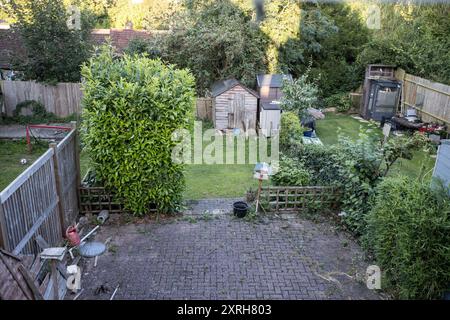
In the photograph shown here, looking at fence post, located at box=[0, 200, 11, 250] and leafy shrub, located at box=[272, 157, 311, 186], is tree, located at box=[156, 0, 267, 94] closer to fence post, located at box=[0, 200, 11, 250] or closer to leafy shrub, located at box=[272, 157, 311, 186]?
leafy shrub, located at box=[272, 157, 311, 186]

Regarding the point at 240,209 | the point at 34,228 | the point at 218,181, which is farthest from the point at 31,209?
the point at 218,181

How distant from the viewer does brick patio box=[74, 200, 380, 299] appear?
19.7 feet

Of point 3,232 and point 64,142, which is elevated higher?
point 64,142

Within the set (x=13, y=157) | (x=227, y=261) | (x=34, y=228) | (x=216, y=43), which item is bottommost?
(x=227, y=261)

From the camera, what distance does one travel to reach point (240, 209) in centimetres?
838

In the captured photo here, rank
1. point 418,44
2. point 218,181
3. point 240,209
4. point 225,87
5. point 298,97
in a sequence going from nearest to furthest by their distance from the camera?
point 240,209
point 218,181
point 298,97
point 225,87
point 418,44

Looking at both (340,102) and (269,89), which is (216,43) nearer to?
(269,89)

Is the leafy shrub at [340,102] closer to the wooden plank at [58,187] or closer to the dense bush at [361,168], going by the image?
the dense bush at [361,168]

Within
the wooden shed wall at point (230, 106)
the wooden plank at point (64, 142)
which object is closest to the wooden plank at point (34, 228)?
the wooden plank at point (64, 142)

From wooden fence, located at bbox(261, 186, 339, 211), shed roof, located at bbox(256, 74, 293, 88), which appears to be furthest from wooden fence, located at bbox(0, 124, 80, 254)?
shed roof, located at bbox(256, 74, 293, 88)

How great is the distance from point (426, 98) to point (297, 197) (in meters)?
10.4

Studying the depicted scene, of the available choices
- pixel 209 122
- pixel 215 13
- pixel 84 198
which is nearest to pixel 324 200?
pixel 84 198

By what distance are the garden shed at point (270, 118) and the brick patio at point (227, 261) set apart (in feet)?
22.7

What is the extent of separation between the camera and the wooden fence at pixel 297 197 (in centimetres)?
866
